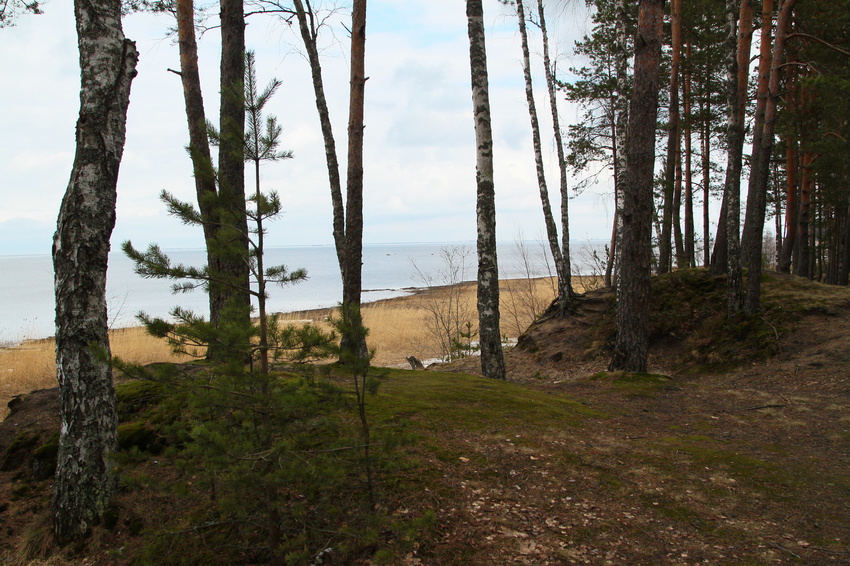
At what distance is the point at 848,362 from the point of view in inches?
279

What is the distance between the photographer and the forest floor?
2.67 meters

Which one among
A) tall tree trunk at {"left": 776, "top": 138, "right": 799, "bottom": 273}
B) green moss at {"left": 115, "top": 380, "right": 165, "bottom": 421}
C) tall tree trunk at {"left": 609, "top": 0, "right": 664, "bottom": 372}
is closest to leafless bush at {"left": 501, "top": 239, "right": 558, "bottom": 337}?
tall tree trunk at {"left": 609, "top": 0, "right": 664, "bottom": 372}

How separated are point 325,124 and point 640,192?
5299 millimetres

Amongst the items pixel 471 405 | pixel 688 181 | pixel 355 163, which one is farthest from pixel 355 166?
pixel 688 181

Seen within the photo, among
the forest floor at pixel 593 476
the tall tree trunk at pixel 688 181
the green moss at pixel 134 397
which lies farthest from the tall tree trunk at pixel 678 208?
the green moss at pixel 134 397

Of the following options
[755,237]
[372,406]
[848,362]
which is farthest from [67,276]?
[755,237]

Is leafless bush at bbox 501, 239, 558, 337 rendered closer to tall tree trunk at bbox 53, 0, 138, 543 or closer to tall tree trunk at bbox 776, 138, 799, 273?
tall tree trunk at bbox 776, 138, 799, 273

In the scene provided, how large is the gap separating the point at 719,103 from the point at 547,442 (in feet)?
43.3

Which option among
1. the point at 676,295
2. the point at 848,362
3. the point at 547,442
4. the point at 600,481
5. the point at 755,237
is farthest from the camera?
the point at 676,295

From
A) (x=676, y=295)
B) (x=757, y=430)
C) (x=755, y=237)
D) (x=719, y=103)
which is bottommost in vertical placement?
(x=757, y=430)

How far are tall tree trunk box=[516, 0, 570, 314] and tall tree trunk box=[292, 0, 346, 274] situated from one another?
211 inches

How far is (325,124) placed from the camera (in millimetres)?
8797

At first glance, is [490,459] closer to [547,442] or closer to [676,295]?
[547,442]

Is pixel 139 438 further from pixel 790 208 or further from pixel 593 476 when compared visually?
pixel 790 208
